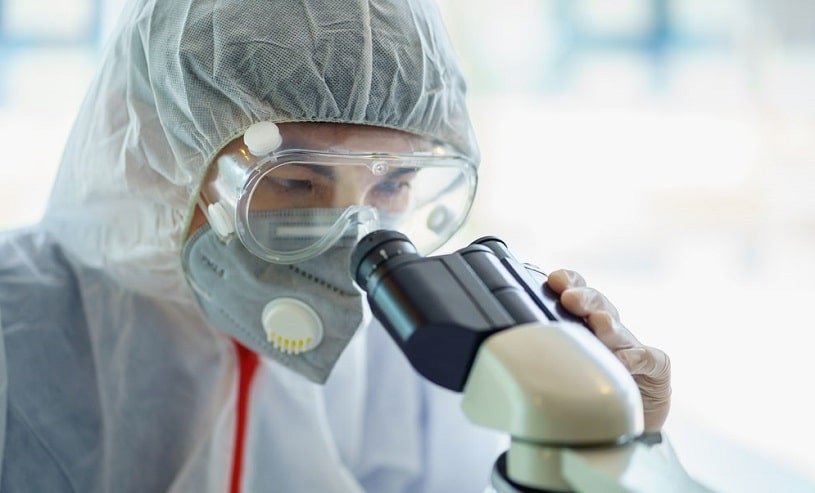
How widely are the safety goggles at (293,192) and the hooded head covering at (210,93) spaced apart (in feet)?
0.08

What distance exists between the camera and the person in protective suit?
2.69 ft

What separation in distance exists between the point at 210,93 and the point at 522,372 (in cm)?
49

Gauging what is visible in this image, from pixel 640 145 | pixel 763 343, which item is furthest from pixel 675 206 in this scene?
pixel 763 343

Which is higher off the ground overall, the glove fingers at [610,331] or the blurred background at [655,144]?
the glove fingers at [610,331]

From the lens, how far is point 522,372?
0.50 metres

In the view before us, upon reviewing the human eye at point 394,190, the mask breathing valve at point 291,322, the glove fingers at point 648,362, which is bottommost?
the mask breathing valve at point 291,322

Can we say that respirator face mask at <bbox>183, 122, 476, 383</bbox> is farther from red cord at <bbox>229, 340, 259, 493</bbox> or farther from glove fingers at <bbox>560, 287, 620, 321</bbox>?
glove fingers at <bbox>560, 287, 620, 321</bbox>

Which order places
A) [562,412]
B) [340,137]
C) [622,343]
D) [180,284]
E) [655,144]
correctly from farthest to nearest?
[655,144] → [180,284] → [340,137] → [622,343] → [562,412]

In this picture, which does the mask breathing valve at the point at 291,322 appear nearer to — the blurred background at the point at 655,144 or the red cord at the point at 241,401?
the red cord at the point at 241,401

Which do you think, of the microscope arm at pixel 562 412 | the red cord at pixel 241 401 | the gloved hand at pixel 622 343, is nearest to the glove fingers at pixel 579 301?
the gloved hand at pixel 622 343

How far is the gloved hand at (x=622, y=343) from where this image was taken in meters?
0.68

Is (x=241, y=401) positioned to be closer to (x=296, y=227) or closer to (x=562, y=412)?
(x=296, y=227)

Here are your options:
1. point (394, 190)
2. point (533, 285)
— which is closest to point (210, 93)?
point (394, 190)

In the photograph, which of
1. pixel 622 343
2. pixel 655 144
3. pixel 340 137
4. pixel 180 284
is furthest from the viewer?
pixel 655 144
